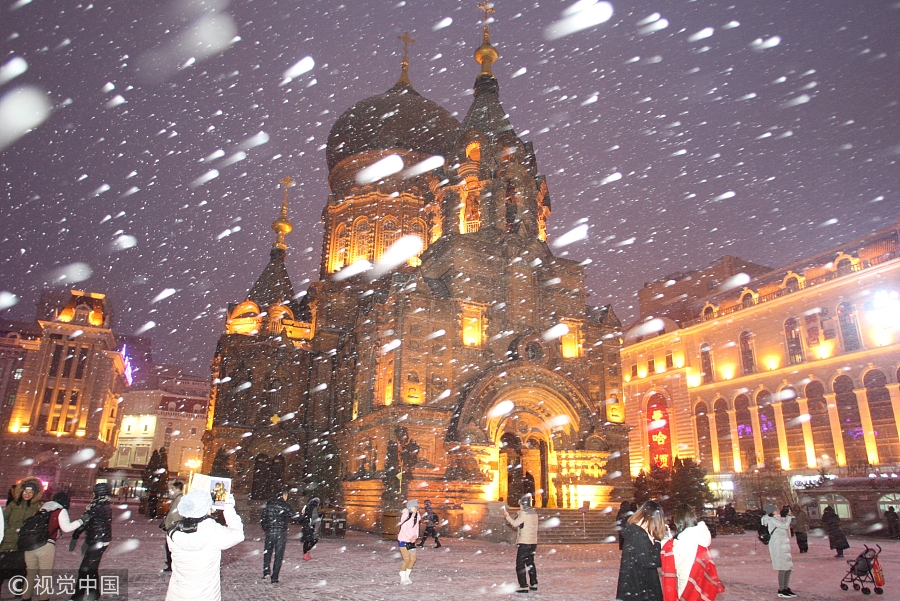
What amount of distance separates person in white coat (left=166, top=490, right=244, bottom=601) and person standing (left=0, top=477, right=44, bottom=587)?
3.84 m

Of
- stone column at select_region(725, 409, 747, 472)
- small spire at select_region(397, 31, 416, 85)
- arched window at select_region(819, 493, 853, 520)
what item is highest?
small spire at select_region(397, 31, 416, 85)

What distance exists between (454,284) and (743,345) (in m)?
24.2

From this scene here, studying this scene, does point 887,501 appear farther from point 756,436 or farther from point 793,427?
point 756,436

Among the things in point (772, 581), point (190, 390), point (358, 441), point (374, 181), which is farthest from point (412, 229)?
point (190, 390)

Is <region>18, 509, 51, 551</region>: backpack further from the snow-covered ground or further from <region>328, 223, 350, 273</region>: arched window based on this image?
<region>328, 223, 350, 273</region>: arched window

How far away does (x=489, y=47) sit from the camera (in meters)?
33.5

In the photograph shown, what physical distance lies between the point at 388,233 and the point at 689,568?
1285 inches

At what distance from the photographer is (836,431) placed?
3359 cm

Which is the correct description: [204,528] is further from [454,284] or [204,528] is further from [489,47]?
[489,47]

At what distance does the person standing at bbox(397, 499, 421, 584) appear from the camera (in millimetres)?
11117

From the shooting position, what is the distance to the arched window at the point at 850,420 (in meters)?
32.5

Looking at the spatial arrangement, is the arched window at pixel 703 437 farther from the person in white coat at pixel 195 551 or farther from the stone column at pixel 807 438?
the person in white coat at pixel 195 551

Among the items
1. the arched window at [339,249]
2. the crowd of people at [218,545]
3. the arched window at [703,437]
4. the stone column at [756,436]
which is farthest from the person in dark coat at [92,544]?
the arched window at [703,437]

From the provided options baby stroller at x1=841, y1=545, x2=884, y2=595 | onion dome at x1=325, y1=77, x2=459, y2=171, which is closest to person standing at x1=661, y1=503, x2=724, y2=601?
baby stroller at x1=841, y1=545, x2=884, y2=595
